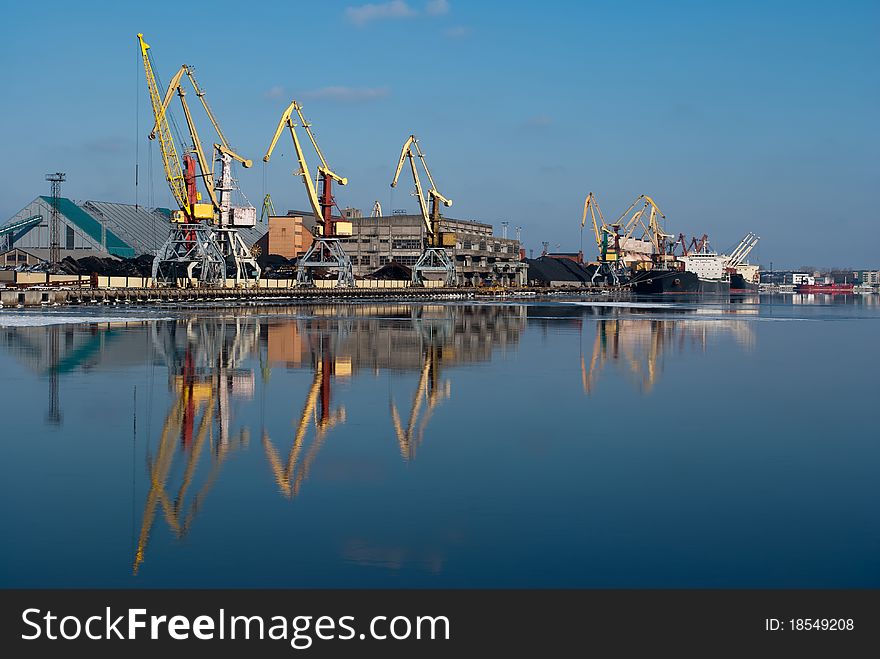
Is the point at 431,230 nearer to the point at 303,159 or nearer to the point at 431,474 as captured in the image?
the point at 303,159

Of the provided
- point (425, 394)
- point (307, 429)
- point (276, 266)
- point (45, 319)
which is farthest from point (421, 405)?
point (276, 266)

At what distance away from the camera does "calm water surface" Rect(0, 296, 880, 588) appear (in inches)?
420

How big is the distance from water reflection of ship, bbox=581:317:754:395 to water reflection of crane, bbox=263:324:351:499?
728cm

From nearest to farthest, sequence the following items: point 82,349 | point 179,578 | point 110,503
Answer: point 179,578, point 110,503, point 82,349

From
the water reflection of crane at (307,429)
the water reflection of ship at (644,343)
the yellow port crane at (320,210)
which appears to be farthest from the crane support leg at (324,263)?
the water reflection of crane at (307,429)

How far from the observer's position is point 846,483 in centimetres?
1542

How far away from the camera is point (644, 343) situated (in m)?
46.8

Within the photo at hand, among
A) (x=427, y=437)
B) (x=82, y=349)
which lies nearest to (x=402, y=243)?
(x=82, y=349)

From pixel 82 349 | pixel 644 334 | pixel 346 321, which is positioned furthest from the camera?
pixel 346 321

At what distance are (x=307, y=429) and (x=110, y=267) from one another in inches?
5842

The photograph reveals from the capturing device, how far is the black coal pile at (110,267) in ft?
495

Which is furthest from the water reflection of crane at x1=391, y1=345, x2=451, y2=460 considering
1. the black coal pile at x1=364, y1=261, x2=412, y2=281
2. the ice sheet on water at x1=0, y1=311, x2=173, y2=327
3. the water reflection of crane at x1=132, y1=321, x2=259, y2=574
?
Result: the black coal pile at x1=364, y1=261, x2=412, y2=281

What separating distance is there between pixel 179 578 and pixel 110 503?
3.75 meters

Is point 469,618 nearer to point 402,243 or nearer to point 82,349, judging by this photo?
point 82,349
